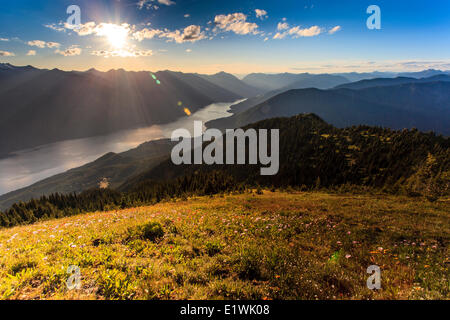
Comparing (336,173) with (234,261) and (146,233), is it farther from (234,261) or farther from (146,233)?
(146,233)

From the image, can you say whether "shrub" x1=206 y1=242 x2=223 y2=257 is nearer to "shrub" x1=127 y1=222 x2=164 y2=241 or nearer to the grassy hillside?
the grassy hillside

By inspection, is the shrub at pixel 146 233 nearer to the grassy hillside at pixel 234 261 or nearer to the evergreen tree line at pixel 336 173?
the grassy hillside at pixel 234 261

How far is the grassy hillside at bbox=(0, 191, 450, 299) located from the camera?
4.29m

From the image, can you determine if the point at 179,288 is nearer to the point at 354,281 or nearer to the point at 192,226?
the point at 354,281

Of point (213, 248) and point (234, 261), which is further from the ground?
point (234, 261)

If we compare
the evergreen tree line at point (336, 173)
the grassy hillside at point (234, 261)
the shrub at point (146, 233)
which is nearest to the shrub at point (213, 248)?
the grassy hillside at point (234, 261)

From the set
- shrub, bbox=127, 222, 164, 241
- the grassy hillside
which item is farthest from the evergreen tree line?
shrub, bbox=127, 222, 164, 241

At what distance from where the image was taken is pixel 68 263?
518 cm

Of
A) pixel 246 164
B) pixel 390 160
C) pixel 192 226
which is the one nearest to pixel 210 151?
pixel 246 164

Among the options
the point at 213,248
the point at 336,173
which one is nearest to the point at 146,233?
the point at 213,248

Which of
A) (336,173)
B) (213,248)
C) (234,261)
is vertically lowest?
(336,173)

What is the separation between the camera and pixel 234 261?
5812 mm

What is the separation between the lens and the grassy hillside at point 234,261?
4.29m

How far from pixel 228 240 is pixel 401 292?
5032 mm
